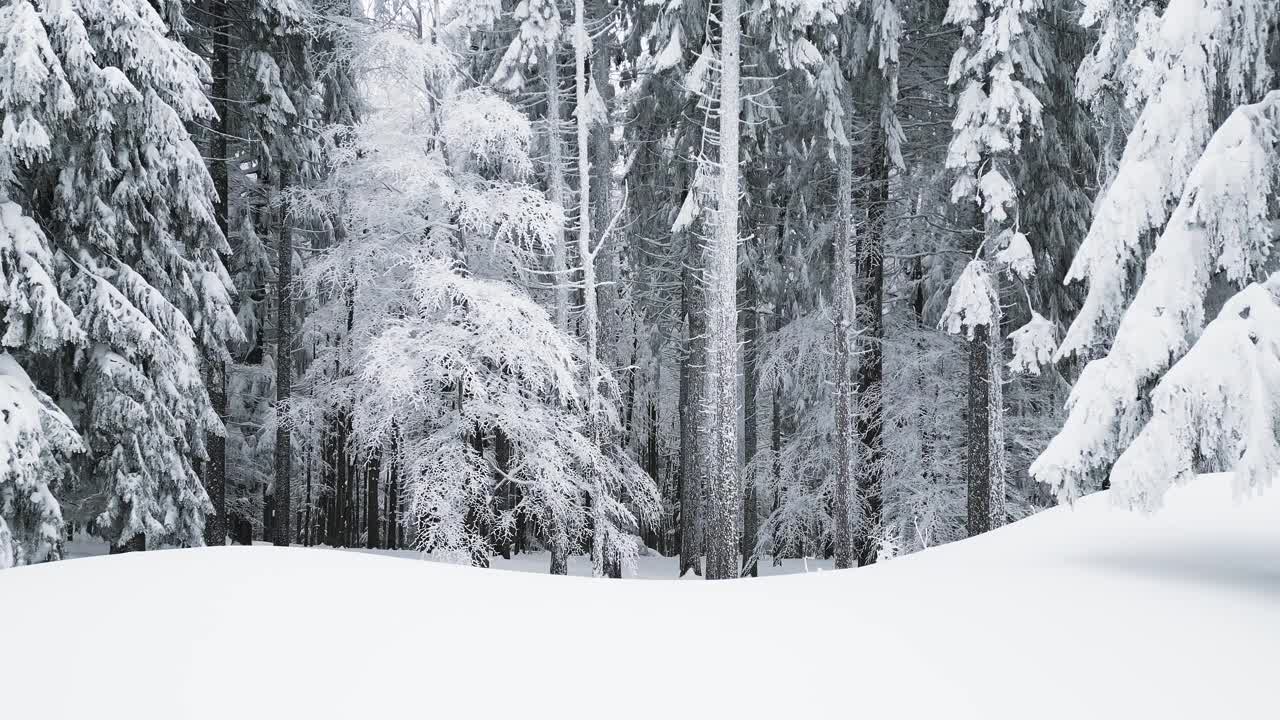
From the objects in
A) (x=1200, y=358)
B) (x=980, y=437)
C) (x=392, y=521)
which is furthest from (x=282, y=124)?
(x=392, y=521)

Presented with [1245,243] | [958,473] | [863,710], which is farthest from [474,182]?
[863,710]

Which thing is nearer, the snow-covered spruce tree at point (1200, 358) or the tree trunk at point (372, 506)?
the snow-covered spruce tree at point (1200, 358)

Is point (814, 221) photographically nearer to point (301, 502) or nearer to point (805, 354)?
point (805, 354)

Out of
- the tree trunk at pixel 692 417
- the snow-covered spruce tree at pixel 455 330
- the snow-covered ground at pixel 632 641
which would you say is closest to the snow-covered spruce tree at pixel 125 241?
the snow-covered spruce tree at pixel 455 330

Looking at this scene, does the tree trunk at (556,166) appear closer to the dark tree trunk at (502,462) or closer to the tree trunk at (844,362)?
the dark tree trunk at (502,462)

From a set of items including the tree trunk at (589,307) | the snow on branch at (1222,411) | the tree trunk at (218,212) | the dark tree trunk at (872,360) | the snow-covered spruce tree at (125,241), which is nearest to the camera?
the snow on branch at (1222,411)

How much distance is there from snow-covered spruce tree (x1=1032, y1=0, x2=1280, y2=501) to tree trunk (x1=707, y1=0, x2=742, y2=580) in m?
6.92

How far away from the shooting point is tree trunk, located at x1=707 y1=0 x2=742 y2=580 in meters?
13.6

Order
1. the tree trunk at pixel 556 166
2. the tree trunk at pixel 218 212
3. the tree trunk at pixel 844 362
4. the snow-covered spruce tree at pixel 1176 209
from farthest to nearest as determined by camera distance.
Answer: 1. the tree trunk at pixel 218 212
2. the tree trunk at pixel 556 166
3. the tree trunk at pixel 844 362
4. the snow-covered spruce tree at pixel 1176 209

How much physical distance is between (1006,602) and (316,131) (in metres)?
15.5

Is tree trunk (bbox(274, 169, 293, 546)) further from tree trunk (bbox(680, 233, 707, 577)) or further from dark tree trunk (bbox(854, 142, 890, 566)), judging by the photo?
dark tree trunk (bbox(854, 142, 890, 566))

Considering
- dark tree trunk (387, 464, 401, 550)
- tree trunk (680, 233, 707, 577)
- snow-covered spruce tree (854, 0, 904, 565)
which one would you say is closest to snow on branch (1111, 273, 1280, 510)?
snow-covered spruce tree (854, 0, 904, 565)

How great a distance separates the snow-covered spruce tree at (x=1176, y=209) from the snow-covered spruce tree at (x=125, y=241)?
10.4m

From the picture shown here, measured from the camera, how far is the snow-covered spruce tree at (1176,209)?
6020 millimetres
